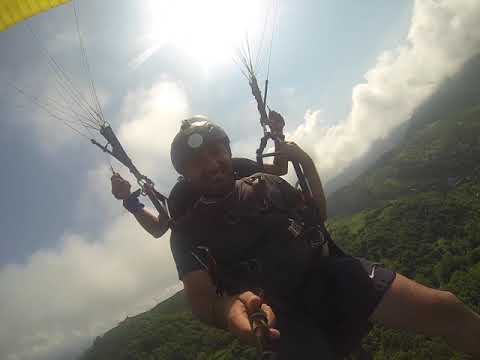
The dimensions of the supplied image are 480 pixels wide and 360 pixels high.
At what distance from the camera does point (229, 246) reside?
11.0 ft

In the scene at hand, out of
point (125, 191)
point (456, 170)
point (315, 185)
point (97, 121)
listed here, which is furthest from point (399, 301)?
point (456, 170)

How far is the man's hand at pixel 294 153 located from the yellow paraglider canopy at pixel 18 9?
265 inches

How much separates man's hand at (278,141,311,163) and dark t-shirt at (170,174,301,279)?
0.81 m

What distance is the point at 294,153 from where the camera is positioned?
14.3ft

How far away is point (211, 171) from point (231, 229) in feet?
2.27

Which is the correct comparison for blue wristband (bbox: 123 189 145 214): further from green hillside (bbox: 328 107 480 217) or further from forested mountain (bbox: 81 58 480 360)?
green hillside (bbox: 328 107 480 217)

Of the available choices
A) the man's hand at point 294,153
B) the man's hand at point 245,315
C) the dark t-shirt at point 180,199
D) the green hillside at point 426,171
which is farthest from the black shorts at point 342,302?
the green hillside at point 426,171

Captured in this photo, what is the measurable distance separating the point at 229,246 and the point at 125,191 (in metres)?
2.99

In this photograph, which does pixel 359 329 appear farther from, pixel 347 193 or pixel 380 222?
pixel 347 193

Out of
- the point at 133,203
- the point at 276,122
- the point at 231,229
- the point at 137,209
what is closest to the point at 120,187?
the point at 133,203

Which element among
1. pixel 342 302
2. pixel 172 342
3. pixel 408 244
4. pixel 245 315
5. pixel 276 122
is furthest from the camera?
pixel 408 244

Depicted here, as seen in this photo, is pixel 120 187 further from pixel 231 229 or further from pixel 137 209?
pixel 231 229

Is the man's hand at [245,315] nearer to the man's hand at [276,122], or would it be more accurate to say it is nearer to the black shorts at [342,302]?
the black shorts at [342,302]

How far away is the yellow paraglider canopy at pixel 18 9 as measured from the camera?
23.4ft
